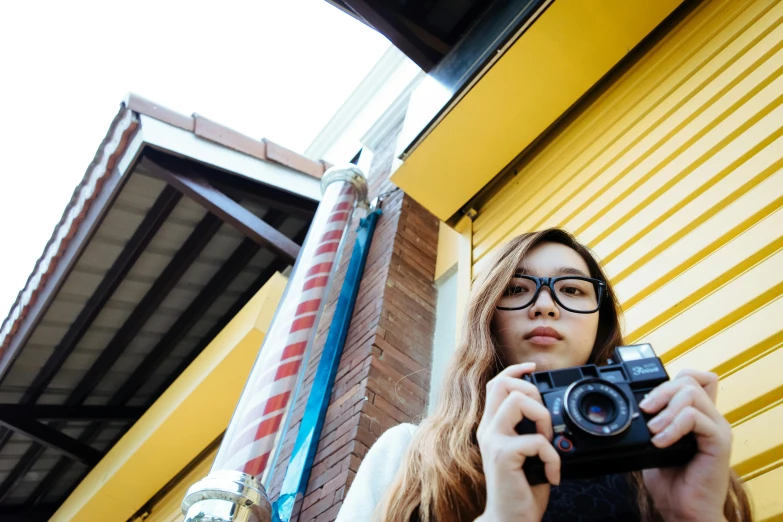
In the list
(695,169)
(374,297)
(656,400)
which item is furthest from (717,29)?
(656,400)

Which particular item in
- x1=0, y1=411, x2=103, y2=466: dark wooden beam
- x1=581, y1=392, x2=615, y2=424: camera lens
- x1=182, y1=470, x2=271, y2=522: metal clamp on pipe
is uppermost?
x1=0, y1=411, x2=103, y2=466: dark wooden beam

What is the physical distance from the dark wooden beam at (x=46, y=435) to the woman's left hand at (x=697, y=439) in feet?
19.9

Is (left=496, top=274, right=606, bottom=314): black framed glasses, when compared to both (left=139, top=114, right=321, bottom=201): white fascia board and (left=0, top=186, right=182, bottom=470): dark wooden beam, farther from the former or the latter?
(left=0, top=186, right=182, bottom=470): dark wooden beam

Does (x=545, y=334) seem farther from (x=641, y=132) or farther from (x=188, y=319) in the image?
(x=188, y=319)

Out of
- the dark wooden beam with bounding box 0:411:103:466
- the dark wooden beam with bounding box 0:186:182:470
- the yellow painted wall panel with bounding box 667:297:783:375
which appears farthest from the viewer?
the dark wooden beam with bounding box 0:411:103:466

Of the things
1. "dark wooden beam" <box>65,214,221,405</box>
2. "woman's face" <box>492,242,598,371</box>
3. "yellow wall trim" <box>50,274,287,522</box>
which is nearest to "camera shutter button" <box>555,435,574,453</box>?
"woman's face" <box>492,242,598,371</box>

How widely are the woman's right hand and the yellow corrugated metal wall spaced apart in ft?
2.63

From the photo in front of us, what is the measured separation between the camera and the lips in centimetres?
121

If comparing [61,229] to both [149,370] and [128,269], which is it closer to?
[128,269]

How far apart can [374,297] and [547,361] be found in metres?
1.98

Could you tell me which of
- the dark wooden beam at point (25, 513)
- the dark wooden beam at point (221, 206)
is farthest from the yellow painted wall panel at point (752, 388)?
the dark wooden beam at point (25, 513)

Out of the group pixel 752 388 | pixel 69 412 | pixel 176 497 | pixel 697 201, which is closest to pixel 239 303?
pixel 176 497

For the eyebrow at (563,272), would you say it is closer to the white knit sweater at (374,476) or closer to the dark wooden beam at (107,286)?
the white knit sweater at (374,476)

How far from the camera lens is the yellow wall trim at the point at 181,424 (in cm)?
412
